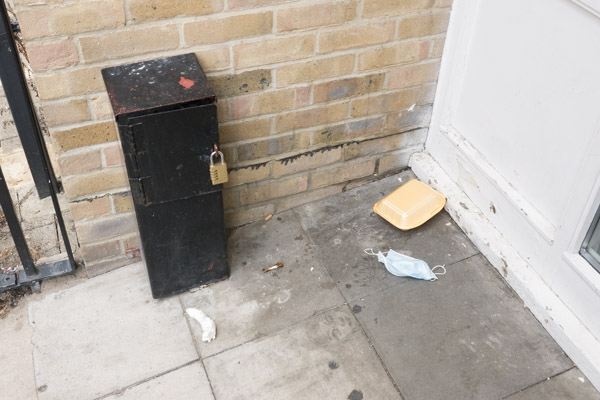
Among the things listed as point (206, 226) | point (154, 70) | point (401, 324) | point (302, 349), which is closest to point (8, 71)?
point (154, 70)

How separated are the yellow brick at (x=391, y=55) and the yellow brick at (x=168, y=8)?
71 centimetres

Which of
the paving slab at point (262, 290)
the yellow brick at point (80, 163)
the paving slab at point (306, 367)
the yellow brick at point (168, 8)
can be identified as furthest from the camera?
the paving slab at point (262, 290)

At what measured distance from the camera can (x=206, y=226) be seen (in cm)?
247

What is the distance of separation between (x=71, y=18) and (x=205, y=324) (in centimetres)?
125

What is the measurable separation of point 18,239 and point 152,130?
0.89 metres

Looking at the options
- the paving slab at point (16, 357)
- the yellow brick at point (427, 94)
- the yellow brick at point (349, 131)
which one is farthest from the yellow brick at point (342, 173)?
the paving slab at point (16, 357)

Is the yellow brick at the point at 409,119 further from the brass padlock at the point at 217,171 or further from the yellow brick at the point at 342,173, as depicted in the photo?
the brass padlock at the point at 217,171

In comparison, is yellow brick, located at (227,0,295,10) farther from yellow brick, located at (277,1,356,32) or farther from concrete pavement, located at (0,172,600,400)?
concrete pavement, located at (0,172,600,400)

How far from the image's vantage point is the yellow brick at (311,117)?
8.84 feet

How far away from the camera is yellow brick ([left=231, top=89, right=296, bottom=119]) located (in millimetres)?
2545

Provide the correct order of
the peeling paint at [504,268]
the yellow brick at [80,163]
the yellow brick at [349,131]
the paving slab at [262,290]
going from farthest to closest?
the yellow brick at [349,131] < the peeling paint at [504,268] < the paving slab at [262,290] < the yellow brick at [80,163]

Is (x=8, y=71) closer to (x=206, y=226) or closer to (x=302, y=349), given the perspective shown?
(x=206, y=226)

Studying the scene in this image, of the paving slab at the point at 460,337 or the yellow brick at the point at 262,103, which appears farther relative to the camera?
the yellow brick at the point at 262,103

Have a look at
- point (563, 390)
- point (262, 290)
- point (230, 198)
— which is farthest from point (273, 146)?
point (563, 390)
